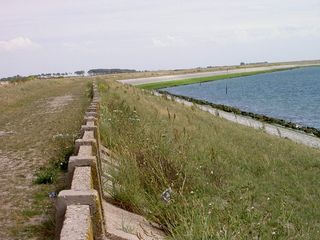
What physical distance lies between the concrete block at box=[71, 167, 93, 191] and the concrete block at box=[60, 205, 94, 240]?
56cm

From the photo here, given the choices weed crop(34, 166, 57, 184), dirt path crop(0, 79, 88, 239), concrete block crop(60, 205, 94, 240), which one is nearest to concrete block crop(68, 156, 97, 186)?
dirt path crop(0, 79, 88, 239)

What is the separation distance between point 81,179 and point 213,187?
11.6 ft

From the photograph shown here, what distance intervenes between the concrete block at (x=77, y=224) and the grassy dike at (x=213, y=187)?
80cm

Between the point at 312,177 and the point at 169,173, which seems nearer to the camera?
the point at 169,173

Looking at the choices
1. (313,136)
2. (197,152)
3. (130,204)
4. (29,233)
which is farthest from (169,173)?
(313,136)

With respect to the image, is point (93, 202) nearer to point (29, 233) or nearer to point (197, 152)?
point (29, 233)

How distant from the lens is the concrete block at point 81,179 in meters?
5.52

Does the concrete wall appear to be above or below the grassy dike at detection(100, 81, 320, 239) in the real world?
above

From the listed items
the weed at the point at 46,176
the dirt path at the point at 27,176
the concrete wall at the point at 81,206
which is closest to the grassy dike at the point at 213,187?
the concrete wall at the point at 81,206

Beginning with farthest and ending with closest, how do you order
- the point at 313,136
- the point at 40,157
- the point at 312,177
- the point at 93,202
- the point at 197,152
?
the point at 313,136 < the point at 312,177 < the point at 197,152 < the point at 40,157 < the point at 93,202

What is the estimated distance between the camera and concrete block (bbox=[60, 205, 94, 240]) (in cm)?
421

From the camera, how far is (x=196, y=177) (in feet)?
28.4

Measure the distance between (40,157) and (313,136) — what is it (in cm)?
1833

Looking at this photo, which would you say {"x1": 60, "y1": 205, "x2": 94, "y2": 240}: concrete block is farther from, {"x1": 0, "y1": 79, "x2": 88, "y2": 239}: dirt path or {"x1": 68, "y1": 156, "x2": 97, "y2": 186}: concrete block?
{"x1": 68, "y1": 156, "x2": 97, "y2": 186}: concrete block
